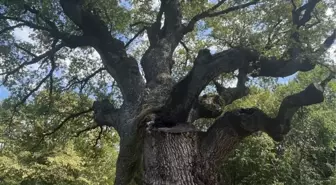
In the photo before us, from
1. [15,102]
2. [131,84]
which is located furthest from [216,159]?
[15,102]

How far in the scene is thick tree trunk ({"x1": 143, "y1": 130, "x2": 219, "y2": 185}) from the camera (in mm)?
3945

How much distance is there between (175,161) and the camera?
4.07 metres

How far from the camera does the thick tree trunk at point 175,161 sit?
3945mm

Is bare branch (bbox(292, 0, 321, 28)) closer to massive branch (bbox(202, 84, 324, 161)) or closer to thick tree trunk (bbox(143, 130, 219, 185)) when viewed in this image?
massive branch (bbox(202, 84, 324, 161))

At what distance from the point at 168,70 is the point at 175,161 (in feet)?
7.66

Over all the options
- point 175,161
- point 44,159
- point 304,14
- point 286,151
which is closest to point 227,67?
point 304,14

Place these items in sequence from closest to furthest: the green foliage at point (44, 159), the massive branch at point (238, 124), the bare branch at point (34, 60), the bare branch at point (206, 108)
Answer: the massive branch at point (238, 124) → the bare branch at point (206, 108) → the bare branch at point (34, 60) → the green foliage at point (44, 159)

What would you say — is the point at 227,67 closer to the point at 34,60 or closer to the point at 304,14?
the point at 304,14

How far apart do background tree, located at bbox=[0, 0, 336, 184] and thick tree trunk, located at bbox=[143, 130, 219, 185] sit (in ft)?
0.04

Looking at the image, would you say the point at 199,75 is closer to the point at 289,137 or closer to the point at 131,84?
the point at 131,84

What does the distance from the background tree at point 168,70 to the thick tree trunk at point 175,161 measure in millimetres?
12

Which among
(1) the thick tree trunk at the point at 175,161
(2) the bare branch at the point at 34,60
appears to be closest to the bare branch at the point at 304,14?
(1) the thick tree trunk at the point at 175,161

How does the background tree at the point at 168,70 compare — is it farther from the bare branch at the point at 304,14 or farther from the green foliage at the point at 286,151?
the green foliage at the point at 286,151

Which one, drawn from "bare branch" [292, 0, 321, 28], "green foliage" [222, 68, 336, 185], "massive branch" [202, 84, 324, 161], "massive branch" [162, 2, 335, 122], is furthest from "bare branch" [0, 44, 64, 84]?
"green foliage" [222, 68, 336, 185]
